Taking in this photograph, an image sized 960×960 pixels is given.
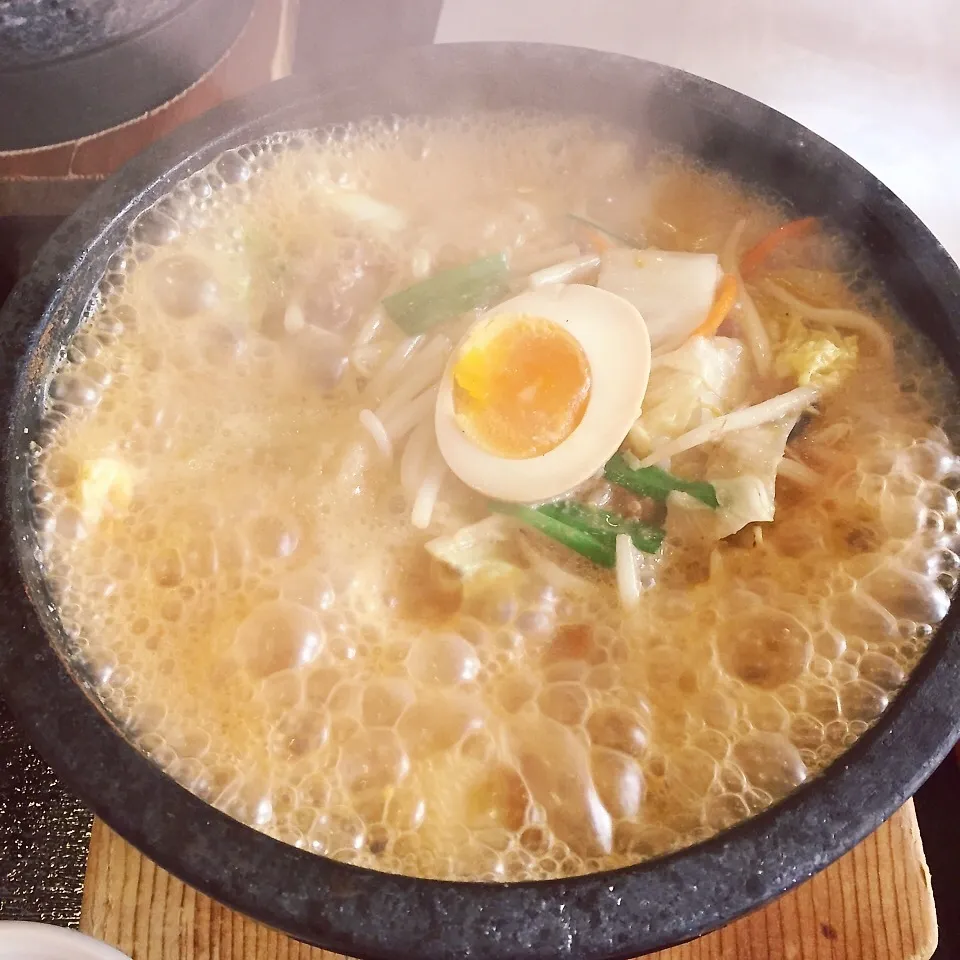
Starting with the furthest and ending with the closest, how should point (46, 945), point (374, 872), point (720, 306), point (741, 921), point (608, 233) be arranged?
point (608, 233) < point (720, 306) < point (741, 921) < point (46, 945) < point (374, 872)

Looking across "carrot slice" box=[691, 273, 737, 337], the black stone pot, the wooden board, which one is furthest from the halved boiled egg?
the wooden board

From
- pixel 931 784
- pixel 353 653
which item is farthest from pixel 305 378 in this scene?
pixel 931 784

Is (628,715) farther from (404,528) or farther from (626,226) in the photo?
(626,226)

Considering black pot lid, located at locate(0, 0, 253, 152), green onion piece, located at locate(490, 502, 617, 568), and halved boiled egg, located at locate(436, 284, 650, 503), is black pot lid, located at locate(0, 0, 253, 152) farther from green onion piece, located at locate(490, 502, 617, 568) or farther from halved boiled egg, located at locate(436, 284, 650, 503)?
green onion piece, located at locate(490, 502, 617, 568)

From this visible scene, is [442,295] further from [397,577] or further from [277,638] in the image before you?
[277,638]

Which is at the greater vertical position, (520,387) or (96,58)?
(96,58)

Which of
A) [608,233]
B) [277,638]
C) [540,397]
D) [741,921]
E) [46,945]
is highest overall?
[608,233]

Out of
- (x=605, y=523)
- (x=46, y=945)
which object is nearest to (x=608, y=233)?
(x=605, y=523)

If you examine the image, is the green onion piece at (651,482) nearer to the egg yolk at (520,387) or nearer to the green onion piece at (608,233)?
the egg yolk at (520,387)
